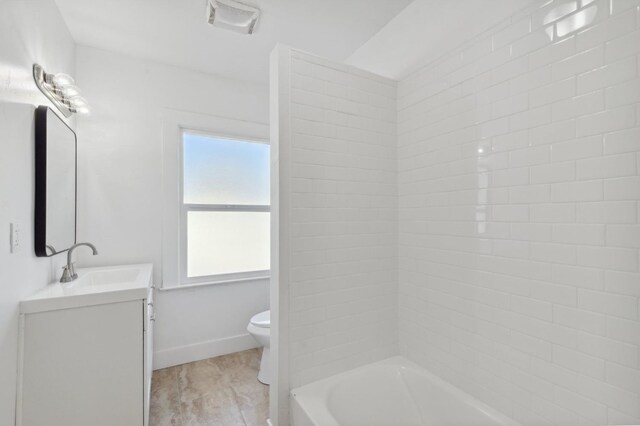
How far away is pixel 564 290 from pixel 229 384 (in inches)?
89.5

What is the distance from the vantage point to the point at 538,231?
1.23 metres

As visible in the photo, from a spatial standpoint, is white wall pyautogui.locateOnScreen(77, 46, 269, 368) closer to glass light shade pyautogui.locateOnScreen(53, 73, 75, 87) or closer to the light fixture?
glass light shade pyautogui.locateOnScreen(53, 73, 75, 87)

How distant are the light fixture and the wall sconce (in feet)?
3.24

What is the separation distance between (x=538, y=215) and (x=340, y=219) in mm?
933

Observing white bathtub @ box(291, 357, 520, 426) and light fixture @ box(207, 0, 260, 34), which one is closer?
white bathtub @ box(291, 357, 520, 426)

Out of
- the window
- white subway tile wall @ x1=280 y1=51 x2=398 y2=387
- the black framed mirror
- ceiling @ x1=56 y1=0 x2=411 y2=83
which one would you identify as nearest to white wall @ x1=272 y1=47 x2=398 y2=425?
white subway tile wall @ x1=280 y1=51 x2=398 y2=387

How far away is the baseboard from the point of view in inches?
100

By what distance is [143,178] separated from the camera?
2516 millimetres

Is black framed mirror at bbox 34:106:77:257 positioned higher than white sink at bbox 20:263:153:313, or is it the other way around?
black framed mirror at bbox 34:106:77:257

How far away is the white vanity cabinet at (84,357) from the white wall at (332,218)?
802 mm

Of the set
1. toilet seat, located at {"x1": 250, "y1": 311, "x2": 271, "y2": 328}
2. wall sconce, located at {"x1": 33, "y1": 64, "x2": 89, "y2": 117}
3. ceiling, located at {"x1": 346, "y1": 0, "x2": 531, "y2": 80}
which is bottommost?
toilet seat, located at {"x1": 250, "y1": 311, "x2": 271, "y2": 328}

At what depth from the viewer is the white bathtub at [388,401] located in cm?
140

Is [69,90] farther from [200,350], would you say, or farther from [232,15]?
[200,350]

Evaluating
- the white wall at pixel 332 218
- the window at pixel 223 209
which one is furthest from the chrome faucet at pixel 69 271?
the white wall at pixel 332 218
